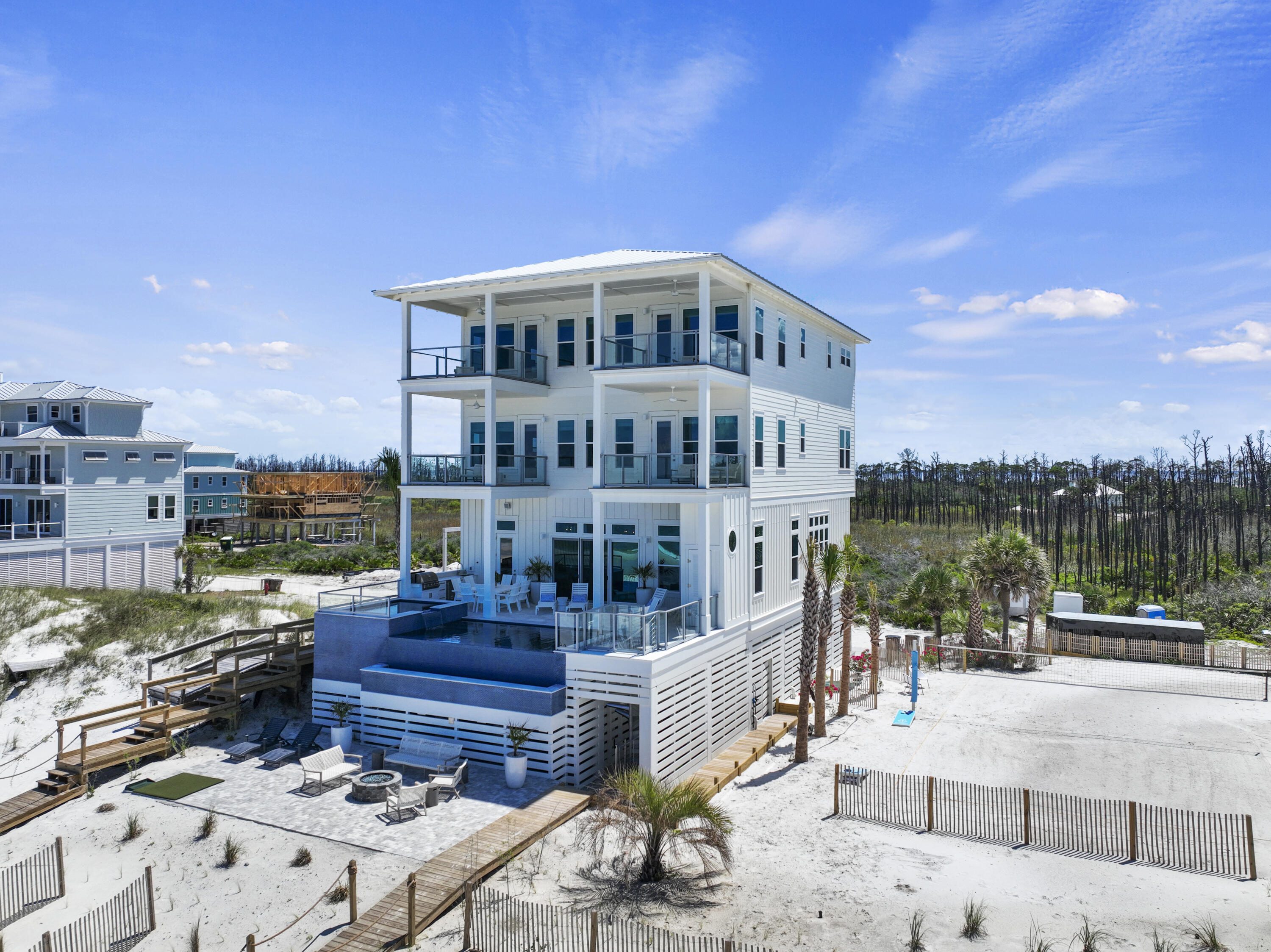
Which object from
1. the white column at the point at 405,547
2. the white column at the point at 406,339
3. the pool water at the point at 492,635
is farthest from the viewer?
the white column at the point at 406,339

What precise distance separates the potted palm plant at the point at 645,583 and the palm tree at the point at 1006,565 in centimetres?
1229

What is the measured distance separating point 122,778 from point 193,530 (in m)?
48.1

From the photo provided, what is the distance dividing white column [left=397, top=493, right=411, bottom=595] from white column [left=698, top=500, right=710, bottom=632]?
762 centimetres

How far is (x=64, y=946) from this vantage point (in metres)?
9.84

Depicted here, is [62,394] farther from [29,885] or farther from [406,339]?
[29,885]

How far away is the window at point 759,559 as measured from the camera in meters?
20.4

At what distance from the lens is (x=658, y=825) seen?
11.3 m

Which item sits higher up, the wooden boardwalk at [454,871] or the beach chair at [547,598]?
the beach chair at [547,598]

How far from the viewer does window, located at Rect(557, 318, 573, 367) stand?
21.8 meters

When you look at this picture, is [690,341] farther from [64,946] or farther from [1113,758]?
[64,946]

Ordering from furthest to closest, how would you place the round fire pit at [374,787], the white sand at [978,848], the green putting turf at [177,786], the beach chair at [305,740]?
the beach chair at [305,740] < the green putting turf at [177,786] < the round fire pit at [374,787] < the white sand at [978,848]

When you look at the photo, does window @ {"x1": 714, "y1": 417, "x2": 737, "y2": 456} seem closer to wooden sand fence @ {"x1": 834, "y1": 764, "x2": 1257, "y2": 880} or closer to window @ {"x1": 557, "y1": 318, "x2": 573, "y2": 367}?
window @ {"x1": 557, "y1": 318, "x2": 573, "y2": 367}

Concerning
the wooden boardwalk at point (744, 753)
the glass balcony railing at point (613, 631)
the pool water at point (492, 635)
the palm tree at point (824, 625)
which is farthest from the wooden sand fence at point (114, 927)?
the palm tree at point (824, 625)

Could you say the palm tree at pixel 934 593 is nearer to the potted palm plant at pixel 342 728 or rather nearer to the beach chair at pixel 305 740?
the potted palm plant at pixel 342 728
